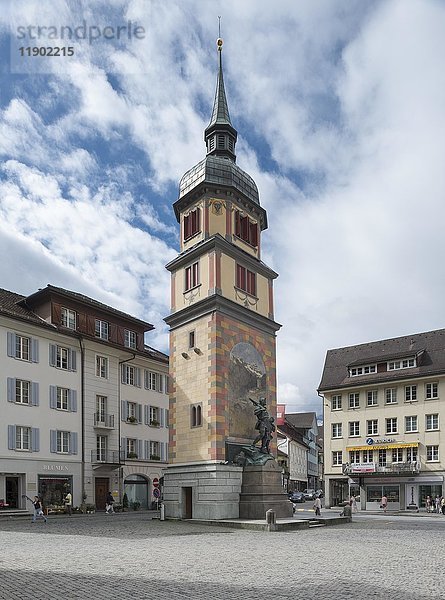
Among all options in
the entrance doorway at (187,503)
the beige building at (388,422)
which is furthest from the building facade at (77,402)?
the beige building at (388,422)

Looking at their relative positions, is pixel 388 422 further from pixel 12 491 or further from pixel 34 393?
pixel 12 491

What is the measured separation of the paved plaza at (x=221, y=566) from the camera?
40.2ft

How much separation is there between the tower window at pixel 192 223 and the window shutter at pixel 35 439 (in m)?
14.8

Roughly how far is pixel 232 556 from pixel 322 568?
3.21m

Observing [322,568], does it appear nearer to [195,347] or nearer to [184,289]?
[195,347]

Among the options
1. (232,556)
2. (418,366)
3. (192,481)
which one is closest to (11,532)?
(192,481)

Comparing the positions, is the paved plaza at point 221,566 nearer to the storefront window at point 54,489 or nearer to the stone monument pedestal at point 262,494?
the stone monument pedestal at point 262,494

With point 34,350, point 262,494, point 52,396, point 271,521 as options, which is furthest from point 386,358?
point 271,521

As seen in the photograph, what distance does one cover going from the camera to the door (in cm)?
4650

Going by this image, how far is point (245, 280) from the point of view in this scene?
39219 mm

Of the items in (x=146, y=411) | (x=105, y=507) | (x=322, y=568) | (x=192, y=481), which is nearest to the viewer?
(x=322, y=568)

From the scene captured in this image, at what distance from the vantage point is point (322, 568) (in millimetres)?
15398

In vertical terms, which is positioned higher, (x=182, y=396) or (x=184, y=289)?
(x=184, y=289)

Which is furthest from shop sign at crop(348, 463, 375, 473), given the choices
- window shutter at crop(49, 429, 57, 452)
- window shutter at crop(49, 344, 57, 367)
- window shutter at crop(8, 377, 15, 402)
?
window shutter at crop(8, 377, 15, 402)
